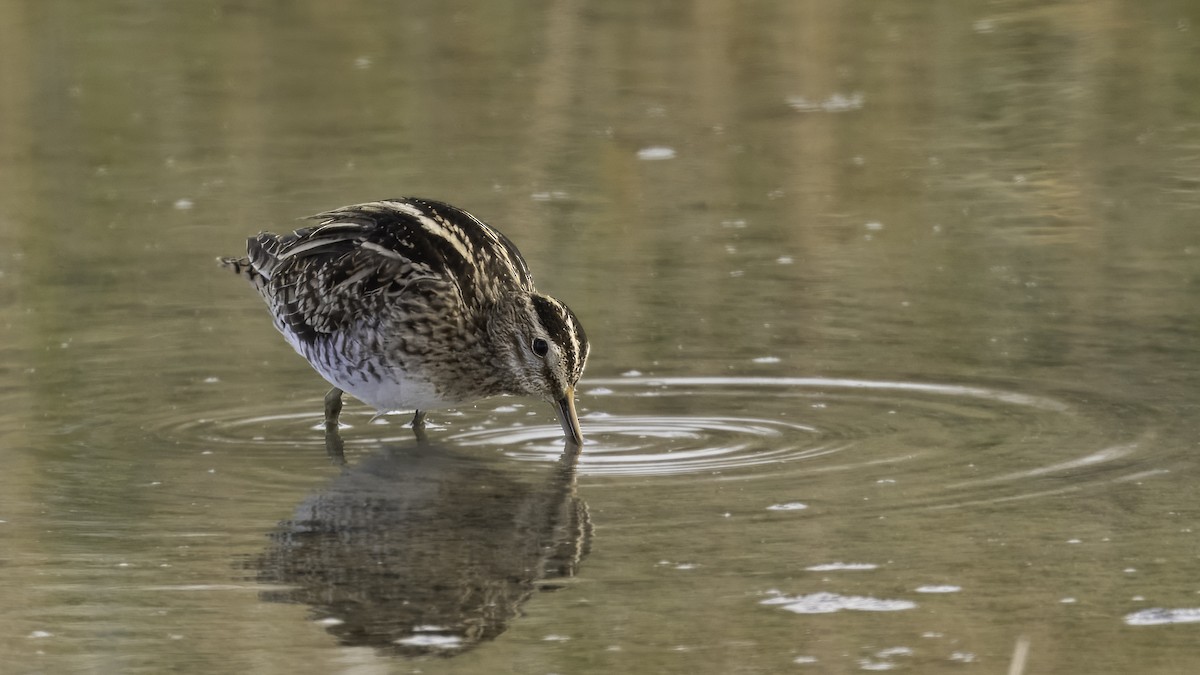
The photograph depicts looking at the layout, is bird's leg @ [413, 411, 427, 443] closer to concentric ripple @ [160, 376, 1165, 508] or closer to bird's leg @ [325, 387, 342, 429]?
concentric ripple @ [160, 376, 1165, 508]

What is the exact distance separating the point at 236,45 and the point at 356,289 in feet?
28.3

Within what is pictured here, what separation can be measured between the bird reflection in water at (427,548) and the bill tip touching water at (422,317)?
40 centimetres

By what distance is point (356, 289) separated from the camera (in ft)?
27.8

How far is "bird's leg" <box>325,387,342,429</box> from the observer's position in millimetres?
8289

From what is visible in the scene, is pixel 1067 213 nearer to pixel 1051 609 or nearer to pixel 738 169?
pixel 738 169

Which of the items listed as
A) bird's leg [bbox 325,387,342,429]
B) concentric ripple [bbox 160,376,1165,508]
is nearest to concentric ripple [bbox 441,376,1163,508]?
concentric ripple [bbox 160,376,1165,508]

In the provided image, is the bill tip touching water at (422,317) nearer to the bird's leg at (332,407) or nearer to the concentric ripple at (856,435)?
the bird's leg at (332,407)

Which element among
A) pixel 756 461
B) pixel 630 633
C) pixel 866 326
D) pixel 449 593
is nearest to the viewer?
pixel 630 633

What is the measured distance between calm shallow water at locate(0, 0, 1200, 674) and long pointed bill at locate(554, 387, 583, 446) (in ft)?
0.43

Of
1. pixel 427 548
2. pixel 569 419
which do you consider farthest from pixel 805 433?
pixel 427 548

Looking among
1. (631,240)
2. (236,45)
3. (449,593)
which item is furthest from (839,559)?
(236,45)

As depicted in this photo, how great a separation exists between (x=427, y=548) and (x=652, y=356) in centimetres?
253

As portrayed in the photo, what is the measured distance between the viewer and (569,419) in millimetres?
7711

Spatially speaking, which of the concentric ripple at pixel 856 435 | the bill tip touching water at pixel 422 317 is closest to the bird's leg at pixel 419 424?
the bill tip touching water at pixel 422 317
